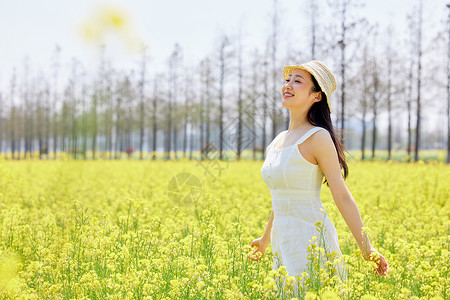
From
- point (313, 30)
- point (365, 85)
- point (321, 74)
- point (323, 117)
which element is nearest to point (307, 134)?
point (323, 117)

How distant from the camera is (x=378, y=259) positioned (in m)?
2.44

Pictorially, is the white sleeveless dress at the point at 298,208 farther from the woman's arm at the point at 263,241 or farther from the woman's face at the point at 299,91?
the woman's arm at the point at 263,241

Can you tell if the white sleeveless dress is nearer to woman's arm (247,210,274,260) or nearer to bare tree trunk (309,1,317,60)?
woman's arm (247,210,274,260)

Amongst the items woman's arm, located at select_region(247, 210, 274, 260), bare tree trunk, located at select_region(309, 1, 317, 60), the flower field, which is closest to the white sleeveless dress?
the flower field

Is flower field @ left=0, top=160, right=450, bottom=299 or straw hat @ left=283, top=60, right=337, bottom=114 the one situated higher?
straw hat @ left=283, top=60, right=337, bottom=114

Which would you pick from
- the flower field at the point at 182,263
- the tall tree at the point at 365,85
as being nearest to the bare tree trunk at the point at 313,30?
the tall tree at the point at 365,85

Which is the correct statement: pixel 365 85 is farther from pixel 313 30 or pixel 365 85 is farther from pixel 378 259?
pixel 378 259

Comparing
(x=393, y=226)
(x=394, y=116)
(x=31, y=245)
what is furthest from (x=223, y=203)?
(x=394, y=116)

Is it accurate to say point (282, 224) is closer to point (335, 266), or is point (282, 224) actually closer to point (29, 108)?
point (335, 266)

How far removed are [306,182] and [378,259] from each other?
63cm

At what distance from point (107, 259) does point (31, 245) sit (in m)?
1.64

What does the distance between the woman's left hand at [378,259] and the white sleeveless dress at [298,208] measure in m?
0.20

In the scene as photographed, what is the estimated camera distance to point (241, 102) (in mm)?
27188

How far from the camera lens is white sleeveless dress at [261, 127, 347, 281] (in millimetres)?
2484
